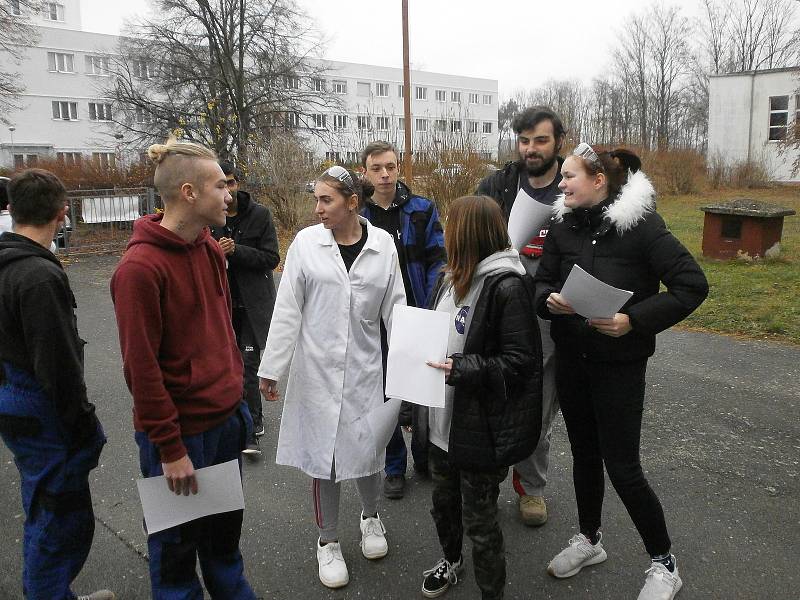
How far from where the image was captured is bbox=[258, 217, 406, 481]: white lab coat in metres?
3.04

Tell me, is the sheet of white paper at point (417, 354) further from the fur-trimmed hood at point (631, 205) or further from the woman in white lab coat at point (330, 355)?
the fur-trimmed hood at point (631, 205)

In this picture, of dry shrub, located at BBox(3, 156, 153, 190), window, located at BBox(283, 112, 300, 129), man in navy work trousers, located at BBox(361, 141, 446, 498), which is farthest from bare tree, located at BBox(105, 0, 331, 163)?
man in navy work trousers, located at BBox(361, 141, 446, 498)

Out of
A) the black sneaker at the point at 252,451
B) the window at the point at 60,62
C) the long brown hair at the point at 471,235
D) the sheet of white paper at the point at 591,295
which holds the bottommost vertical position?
the black sneaker at the point at 252,451

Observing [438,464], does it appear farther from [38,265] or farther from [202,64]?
[202,64]

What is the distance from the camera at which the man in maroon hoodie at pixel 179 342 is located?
6.88 feet

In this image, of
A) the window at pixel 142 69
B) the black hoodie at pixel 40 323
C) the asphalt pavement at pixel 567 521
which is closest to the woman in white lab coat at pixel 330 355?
the asphalt pavement at pixel 567 521

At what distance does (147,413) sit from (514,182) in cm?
243

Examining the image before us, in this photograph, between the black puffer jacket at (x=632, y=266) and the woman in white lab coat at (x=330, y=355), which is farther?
the woman in white lab coat at (x=330, y=355)

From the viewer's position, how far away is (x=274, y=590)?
9.85ft

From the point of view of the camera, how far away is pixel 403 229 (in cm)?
387

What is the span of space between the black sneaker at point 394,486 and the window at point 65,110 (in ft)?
190

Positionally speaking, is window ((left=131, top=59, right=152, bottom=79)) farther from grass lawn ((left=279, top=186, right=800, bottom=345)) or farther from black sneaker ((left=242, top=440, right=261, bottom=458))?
black sneaker ((left=242, top=440, right=261, bottom=458))

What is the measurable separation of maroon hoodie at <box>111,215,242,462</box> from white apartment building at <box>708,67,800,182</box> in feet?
105

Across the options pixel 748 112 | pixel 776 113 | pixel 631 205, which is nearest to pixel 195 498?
pixel 631 205
